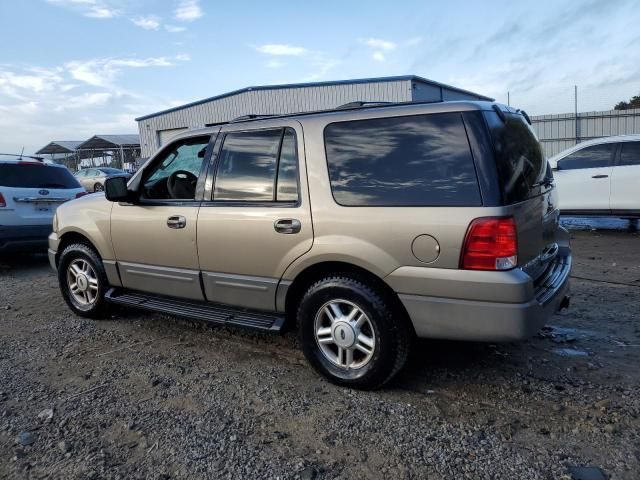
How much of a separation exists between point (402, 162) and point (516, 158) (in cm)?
69

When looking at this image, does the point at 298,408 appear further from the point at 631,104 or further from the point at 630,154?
the point at 631,104

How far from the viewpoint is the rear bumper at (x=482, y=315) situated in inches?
112

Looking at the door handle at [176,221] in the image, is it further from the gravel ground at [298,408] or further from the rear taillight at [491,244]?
the rear taillight at [491,244]

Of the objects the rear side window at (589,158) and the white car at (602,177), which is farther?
the rear side window at (589,158)

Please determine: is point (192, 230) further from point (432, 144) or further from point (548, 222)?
point (548, 222)

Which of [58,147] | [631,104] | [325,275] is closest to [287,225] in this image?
[325,275]

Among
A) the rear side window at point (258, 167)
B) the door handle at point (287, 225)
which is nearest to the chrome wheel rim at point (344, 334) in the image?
the door handle at point (287, 225)

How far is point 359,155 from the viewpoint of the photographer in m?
3.30

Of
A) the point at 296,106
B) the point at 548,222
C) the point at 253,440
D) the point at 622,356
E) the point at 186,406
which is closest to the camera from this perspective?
the point at 253,440

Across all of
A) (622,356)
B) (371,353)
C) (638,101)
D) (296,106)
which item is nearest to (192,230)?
(371,353)

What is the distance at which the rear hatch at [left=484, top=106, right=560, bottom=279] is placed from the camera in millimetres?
2936

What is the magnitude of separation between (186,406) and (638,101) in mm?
38130

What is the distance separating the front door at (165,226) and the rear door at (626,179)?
25.6 ft

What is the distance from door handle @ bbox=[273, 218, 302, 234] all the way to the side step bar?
26.1 inches
